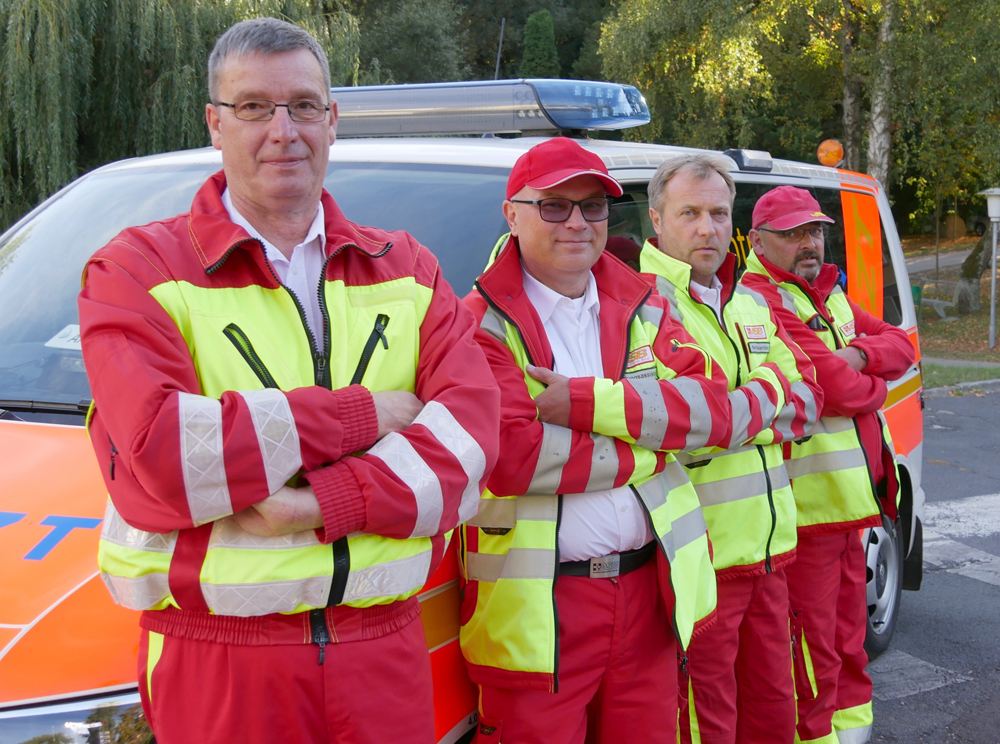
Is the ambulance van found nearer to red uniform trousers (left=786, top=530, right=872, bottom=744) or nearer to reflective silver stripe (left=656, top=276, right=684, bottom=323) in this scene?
reflective silver stripe (left=656, top=276, right=684, bottom=323)

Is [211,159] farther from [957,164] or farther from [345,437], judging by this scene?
[957,164]

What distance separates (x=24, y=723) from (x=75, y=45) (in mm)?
10758

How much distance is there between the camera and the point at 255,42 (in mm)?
1909

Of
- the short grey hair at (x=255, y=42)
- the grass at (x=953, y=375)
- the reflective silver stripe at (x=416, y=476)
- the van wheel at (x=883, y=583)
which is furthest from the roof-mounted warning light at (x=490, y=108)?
the grass at (x=953, y=375)

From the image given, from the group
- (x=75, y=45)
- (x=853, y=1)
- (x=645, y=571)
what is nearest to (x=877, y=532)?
(x=645, y=571)

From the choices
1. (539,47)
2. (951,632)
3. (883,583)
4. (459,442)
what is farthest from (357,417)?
(539,47)

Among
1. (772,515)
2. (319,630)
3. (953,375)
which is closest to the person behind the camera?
(319,630)

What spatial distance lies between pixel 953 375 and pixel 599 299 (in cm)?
1302

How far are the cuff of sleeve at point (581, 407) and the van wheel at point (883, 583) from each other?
259cm

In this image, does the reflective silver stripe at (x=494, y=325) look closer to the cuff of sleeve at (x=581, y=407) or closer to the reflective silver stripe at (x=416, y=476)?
the cuff of sleeve at (x=581, y=407)

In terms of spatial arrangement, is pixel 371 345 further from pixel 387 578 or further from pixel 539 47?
pixel 539 47

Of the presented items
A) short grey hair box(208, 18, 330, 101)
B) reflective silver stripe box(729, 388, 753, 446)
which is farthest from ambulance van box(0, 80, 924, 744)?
short grey hair box(208, 18, 330, 101)

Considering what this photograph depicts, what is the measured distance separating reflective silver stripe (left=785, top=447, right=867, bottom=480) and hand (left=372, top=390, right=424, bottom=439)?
83.6 inches

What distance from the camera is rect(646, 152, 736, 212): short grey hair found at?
3.10m
